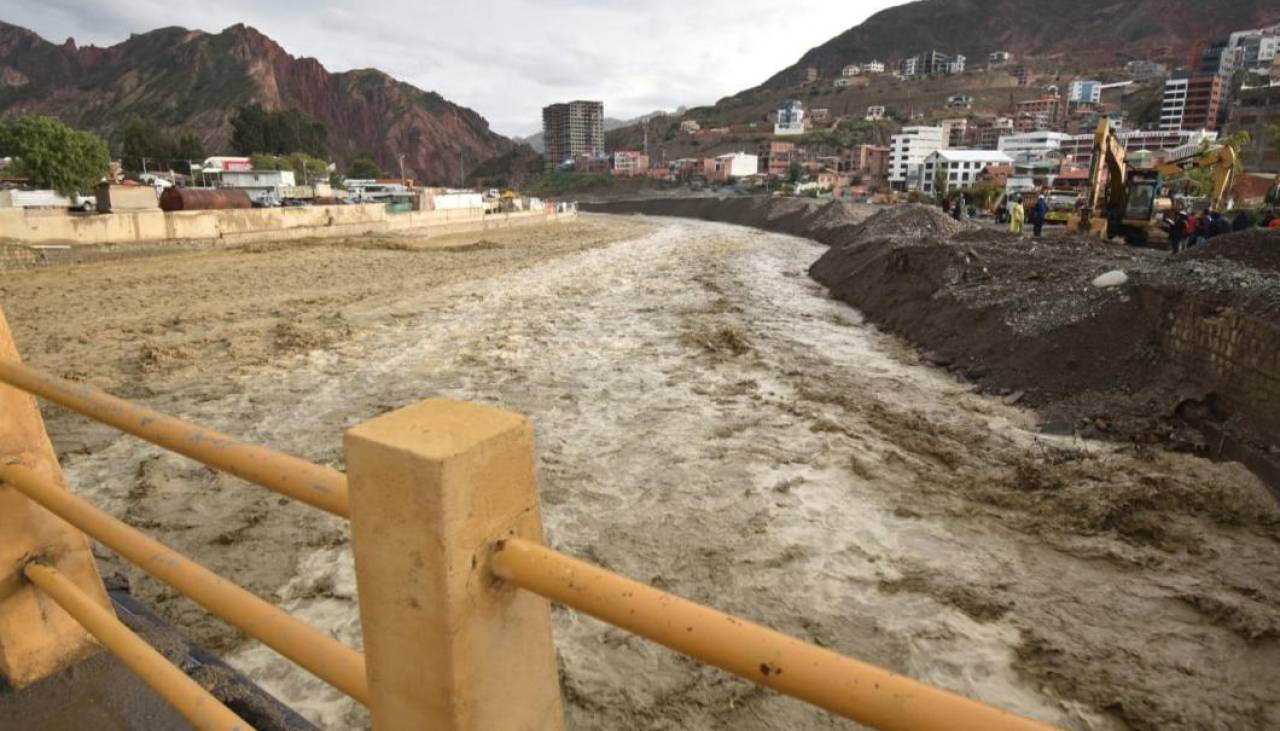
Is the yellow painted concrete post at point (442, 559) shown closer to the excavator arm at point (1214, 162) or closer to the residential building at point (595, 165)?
the excavator arm at point (1214, 162)

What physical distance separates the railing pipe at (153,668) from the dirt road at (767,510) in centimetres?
196

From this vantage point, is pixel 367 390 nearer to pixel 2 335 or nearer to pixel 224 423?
pixel 224 423

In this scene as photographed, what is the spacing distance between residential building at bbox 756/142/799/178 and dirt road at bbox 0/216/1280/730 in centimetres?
12032

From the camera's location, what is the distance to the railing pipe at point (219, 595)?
132cm

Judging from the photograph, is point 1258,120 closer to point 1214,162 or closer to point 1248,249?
point 1214,162

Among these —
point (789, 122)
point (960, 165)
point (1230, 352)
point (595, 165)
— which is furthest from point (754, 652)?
point (595, 165)

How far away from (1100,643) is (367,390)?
8.44 m

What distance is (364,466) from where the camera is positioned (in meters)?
1.04

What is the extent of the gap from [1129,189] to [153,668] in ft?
86.9

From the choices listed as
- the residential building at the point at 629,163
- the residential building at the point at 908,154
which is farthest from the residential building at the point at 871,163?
the residential building at the point at 629,163

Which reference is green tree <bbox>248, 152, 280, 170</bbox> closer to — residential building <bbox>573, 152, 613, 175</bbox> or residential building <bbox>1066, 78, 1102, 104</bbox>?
residential building <bbox>573, 152, 613, 175</bbox>

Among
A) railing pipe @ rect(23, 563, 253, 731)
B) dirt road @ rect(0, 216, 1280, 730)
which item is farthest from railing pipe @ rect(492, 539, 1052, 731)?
dirt road @ rect(0, 216, 1280, 730)

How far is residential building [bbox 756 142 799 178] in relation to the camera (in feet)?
419

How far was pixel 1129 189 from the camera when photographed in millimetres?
21344
